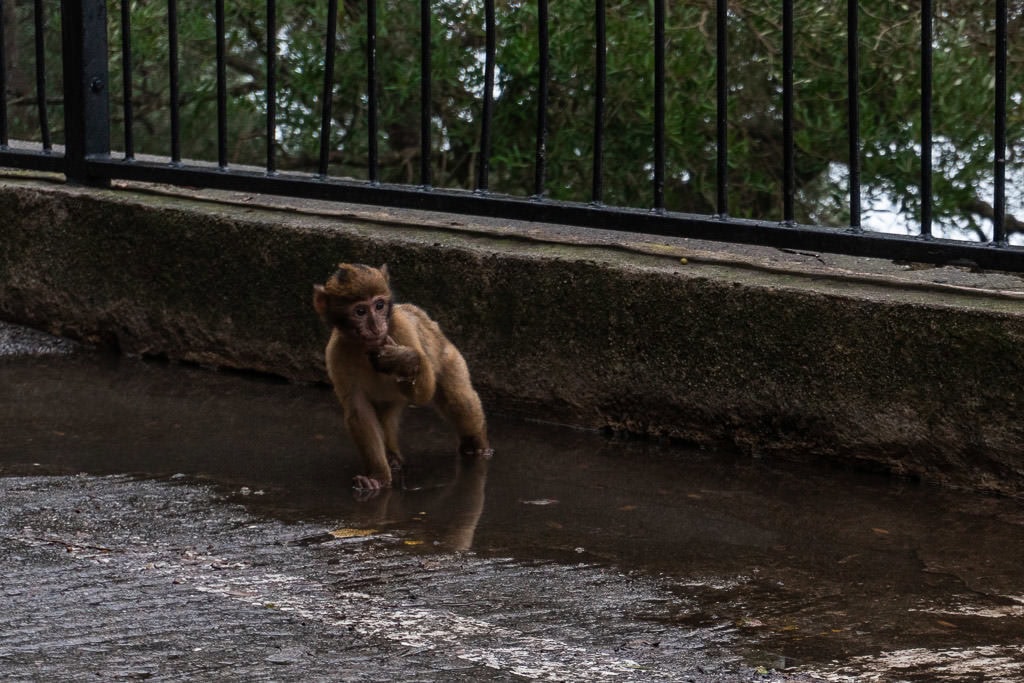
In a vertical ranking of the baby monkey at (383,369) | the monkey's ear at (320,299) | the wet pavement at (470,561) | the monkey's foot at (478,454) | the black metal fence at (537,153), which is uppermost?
the black metal fence at (537,153)

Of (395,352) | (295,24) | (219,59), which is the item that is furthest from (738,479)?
(295,24)

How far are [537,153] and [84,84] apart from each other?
203cm

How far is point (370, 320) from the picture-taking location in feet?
14.5

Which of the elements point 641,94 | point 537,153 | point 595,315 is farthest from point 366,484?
point 641,94

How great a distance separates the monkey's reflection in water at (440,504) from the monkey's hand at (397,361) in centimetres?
33

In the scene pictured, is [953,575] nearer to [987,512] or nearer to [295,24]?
[987,512]

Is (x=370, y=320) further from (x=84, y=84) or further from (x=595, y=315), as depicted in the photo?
(x=84, y=84)

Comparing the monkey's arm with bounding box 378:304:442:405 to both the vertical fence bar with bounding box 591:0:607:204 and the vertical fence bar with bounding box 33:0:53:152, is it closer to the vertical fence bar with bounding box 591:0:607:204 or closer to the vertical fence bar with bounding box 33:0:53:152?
the vertical fence bar with bounding box 591:0:607:204

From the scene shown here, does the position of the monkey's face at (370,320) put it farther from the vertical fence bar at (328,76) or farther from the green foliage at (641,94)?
the green foliage at (641,94)

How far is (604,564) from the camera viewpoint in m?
3.76

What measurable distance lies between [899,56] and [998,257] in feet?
11.9

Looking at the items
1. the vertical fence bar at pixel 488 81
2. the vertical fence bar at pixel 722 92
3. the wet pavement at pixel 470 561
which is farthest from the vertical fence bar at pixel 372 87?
the vertical fence bar at pixel 722 92

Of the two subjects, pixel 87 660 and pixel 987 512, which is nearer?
pixel 87 660

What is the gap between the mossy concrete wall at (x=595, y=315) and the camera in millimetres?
4348
